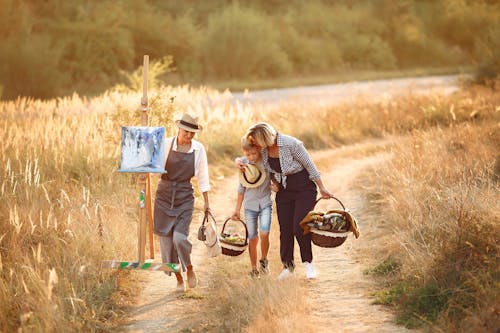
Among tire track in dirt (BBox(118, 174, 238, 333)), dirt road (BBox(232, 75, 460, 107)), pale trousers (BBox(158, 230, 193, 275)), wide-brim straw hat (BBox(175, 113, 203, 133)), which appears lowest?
tire track in dirt (BBox(118, 174, 238, 333))

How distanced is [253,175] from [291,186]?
1.41 ft

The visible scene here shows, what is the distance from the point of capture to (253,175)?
7742mm

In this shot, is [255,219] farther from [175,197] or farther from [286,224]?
[175,197]

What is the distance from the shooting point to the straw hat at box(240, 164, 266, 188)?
25.3 feet

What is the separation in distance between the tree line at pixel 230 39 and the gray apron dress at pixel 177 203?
1679cm

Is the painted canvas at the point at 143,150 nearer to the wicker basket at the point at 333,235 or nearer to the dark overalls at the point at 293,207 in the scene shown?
the dark overalls at the point at 293,207

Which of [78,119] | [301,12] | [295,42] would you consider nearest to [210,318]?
Result: [78,119]

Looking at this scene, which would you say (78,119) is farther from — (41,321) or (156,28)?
(156,28)

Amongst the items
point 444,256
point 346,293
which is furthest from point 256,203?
point 444,256

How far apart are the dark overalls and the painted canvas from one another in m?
1.16

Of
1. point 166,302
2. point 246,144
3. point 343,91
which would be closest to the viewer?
point 166,302

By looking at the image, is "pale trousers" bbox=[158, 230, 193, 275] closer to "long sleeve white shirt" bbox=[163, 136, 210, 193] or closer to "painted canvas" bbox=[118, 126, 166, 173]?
"long sleeve white shirt" bbox=[163, 136, 210, 193]

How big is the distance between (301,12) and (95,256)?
36.0 m

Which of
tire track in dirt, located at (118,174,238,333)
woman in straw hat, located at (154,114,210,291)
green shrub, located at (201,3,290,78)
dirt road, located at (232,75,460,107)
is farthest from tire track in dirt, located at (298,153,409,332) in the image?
green shrub, located at (201,3,290,78)
